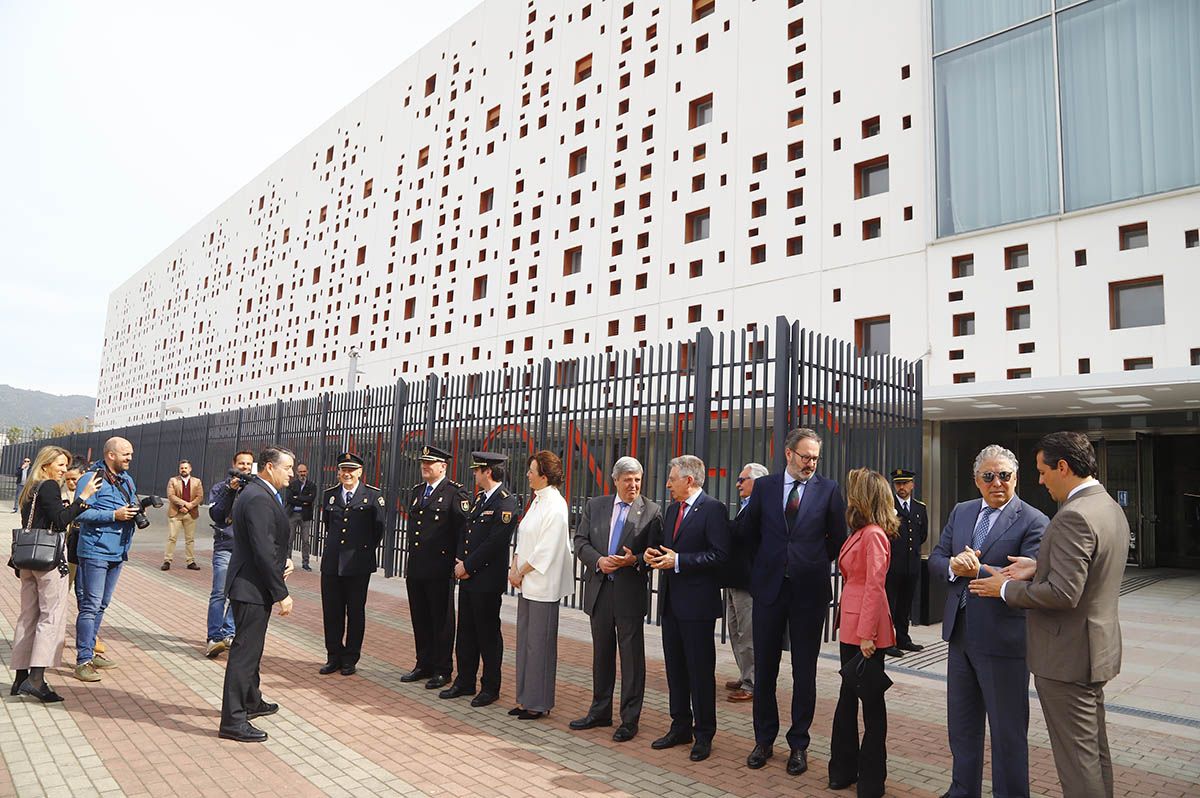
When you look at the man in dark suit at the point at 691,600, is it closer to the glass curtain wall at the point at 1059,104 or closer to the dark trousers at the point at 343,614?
the dark trousers at the point at 343,614

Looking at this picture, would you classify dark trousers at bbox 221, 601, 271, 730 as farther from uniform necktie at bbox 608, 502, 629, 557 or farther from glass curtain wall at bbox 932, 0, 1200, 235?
glass curtain wall at bbox 932, 0, 1200, 235

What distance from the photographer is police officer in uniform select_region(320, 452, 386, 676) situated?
7.20m

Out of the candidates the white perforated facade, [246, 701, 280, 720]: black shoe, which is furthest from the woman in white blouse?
the white perforated facade

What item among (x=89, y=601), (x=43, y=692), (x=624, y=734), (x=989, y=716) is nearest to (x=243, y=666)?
(x=43, y=692)

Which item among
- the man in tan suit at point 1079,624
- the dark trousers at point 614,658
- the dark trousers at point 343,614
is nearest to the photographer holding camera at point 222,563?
the dark trousers at point 343,614

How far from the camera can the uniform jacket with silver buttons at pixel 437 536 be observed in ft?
23.2

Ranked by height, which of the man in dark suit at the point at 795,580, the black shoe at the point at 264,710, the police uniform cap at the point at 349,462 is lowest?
the black shoe at the point at 264,710

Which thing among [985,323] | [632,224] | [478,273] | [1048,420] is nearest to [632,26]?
[632,224]

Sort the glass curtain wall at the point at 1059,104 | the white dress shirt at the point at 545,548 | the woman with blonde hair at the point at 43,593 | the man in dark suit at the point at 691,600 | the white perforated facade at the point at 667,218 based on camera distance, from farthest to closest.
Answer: the white perforated facade at the point at 667,218, the glass curtain wall at the point at 1059,104, the white dress shirt at the point at 545,548, the woman with blonde hair at the point at 43,593, the man in dark suit at the point at 691,600

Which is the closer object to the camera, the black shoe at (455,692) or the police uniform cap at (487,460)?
the black shoe at (455,692)

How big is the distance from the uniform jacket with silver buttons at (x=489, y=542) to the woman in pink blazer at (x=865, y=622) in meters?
2.80

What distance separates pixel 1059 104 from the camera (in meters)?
17.3

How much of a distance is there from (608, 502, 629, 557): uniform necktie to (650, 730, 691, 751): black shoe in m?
1.32

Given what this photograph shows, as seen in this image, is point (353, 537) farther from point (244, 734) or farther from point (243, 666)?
point (244, 734)
